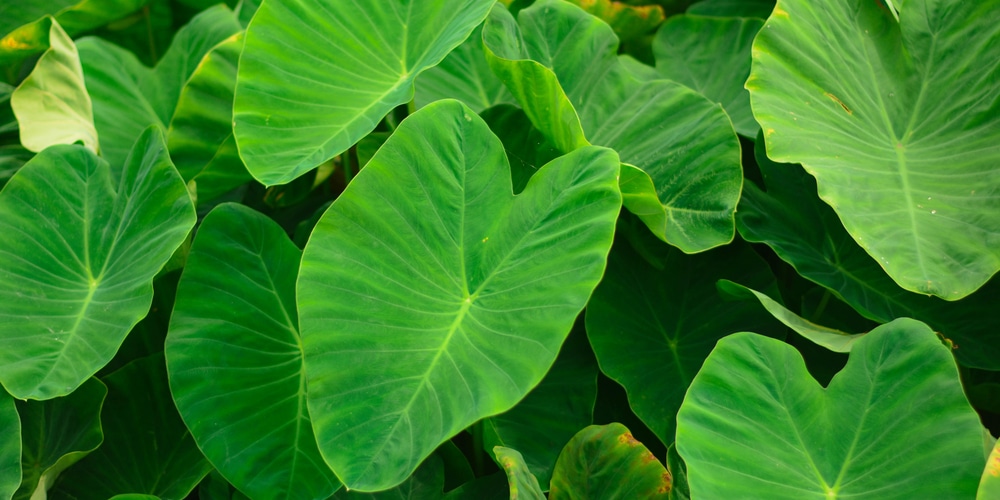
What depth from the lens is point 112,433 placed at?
1.13 metres

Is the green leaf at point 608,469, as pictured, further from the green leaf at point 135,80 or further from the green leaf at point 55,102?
the green leaf at point 135,80

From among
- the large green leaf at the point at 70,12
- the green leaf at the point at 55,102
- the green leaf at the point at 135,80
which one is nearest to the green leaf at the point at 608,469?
the green leaf at the point at 55,102

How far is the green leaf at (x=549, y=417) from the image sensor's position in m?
1.05

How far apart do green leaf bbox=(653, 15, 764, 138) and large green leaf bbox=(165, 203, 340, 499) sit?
77 centimetres

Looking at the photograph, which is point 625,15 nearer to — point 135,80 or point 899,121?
point 899,121

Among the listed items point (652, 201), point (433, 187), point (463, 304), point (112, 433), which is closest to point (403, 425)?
point (463, 304)

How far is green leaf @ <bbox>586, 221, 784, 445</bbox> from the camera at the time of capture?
1082 millimetres

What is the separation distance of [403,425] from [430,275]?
0.58 ft

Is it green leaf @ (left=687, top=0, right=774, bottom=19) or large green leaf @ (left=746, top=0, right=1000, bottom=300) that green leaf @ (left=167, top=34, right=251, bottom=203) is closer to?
large green leaf @ (left=746, top=0, right=1000, bottom=300)

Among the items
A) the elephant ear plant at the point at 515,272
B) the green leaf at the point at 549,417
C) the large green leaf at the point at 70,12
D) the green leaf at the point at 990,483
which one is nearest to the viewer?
the green leaf at the point at 990,483

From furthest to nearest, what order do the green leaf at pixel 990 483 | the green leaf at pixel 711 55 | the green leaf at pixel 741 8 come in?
1. the green leaf at pixel 741 8
2. the green leaf at pixel 711 55
3. the green leaf at pixel 990 483

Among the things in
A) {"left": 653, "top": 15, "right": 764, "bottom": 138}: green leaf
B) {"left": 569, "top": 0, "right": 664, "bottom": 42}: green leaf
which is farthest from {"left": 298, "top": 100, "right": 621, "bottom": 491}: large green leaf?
{"left": 569, "top": 0, "right": 664, "bottom": 42}: green leaf

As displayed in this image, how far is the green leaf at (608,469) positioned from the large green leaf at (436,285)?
0.21 metres

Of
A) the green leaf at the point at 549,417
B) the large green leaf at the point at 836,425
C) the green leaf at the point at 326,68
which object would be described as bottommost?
the green leaf at the point at 549,417
